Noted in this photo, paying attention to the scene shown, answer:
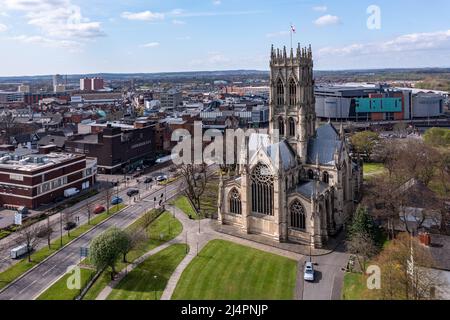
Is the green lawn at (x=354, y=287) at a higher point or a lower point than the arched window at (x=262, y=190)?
lower

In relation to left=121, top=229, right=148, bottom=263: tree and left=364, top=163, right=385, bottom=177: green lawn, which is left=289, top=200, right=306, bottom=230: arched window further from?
left=364, top=163, right=385, bottom=177: green lawn

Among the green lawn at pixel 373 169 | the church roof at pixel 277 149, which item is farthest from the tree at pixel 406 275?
the green lawn at pixel 373 169

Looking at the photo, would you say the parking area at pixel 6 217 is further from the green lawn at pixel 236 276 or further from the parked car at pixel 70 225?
the green lawn at pixel 236 276

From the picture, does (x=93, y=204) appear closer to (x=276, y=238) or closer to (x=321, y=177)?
(x=276, y=238)

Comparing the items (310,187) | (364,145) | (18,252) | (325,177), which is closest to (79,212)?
(18,252)

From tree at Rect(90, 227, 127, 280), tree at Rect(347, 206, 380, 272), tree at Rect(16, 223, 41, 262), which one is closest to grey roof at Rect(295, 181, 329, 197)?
tree at Rect(347, 206, 380, 272)

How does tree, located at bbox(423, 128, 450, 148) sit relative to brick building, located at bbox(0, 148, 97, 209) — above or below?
above
